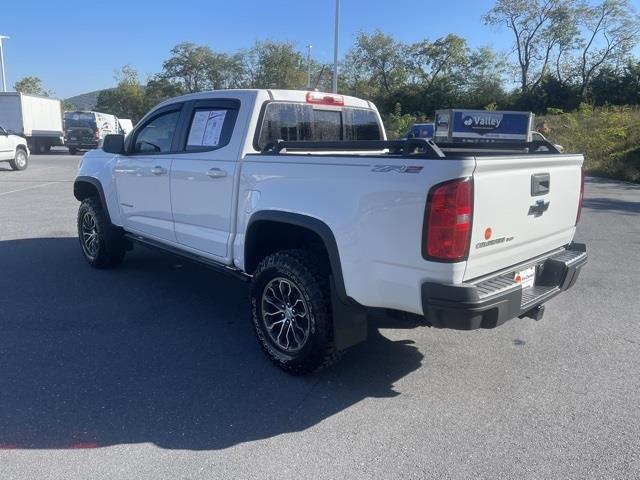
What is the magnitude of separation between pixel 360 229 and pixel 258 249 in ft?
3.90

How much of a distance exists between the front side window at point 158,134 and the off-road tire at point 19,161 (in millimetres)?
15724

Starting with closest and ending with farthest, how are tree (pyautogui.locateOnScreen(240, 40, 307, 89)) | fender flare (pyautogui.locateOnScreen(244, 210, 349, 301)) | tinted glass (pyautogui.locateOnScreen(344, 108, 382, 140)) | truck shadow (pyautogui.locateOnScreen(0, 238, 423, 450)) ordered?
truck shadow (pyautogui.locateOnScreen(0, 238, 423, 450)) → fender flare (pyautogui.locateOnScreen(244, 210, 349, 301)) → tinted glass (pyautogui.locateOnScreen(344, 108, 382, 140)) → tree (pyautogui.locateOnScreen(240, 40, 307, 89))

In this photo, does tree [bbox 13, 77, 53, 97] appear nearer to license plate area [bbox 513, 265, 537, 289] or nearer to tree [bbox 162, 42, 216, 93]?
tree [bbox 162, 42, 216, 93]

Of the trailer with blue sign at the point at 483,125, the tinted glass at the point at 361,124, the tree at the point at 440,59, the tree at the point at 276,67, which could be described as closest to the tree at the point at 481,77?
the tree at the point at 440,59

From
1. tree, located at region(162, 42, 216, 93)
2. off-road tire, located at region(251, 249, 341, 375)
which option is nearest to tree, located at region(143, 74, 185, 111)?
tree, located at region(162, 42, 216, 93)

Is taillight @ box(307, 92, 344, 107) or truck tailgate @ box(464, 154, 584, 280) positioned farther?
taillight @ box(307, 92, 344, 107)

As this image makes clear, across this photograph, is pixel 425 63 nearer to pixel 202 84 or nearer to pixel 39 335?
pixel 202 84

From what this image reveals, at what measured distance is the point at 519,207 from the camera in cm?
323

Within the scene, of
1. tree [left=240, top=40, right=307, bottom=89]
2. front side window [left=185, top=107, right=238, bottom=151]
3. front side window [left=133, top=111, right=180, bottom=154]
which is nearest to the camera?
front side window [left=185, top=107, right=238, bottom=151]

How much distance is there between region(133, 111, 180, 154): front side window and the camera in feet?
16.5

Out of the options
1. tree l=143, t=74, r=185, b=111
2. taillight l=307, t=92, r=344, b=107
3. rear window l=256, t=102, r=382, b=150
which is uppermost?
tree l=143, t=74, r=185, b=111

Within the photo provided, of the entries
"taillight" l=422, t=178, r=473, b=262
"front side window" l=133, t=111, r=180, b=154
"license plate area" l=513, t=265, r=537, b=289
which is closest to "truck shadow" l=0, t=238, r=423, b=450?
"license plate area" l=513, t=265, r=537, b=289

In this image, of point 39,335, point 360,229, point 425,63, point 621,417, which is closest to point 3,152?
point 39,335

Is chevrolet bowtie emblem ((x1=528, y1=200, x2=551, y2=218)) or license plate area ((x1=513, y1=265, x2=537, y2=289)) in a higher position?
chevrolet bowtie emblem ((x1=528, y1=200, x2=551, y2=218))
